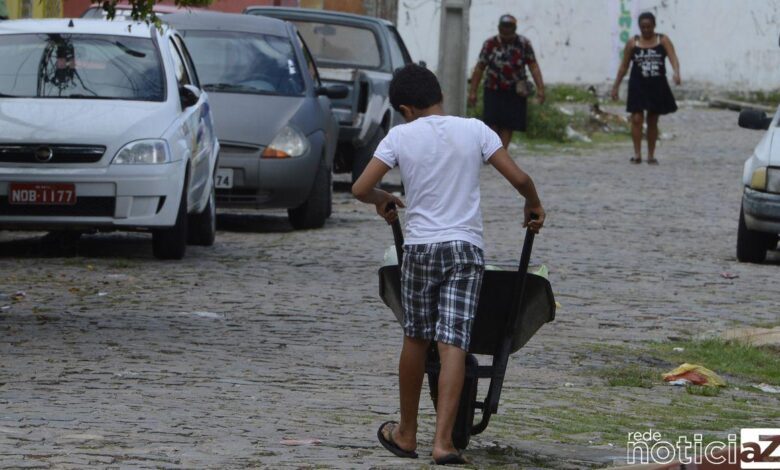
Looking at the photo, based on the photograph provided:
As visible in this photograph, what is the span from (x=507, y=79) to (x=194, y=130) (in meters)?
9.33

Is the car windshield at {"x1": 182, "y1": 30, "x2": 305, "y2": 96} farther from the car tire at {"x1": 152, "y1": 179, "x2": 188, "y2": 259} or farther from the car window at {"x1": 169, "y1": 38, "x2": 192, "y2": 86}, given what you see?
the car tire at {"x1": 152, "y1": 179, "x2": 188, "y2": 259}

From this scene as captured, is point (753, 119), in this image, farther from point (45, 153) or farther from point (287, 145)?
point (45, 153)

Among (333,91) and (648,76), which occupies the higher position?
(333,91)

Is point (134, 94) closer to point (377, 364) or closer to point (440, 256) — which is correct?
point (377, 364)

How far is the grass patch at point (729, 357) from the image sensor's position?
29.0 feet

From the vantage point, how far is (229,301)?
10711 millimetres

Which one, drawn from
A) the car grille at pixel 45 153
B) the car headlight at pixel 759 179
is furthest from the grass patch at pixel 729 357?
the car grille at pixel 45 153

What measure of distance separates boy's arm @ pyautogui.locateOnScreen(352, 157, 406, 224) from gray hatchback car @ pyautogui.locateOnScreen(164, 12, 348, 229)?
28.7 ft

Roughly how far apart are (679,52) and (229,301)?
2952 cm

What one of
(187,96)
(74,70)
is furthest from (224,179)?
(74,70)

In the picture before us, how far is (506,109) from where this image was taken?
22.0 meters

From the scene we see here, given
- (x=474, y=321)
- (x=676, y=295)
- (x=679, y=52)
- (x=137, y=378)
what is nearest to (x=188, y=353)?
(x=137, y=378)

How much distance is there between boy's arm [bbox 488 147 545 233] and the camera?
240 inches

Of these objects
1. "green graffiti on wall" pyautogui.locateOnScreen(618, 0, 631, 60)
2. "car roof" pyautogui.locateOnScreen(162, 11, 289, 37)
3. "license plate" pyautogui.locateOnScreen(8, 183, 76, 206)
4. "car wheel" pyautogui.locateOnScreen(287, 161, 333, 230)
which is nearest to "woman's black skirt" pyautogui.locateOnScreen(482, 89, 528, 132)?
"car roof" pyautogui.locateOnScreen(162, 11, 289, 37)
